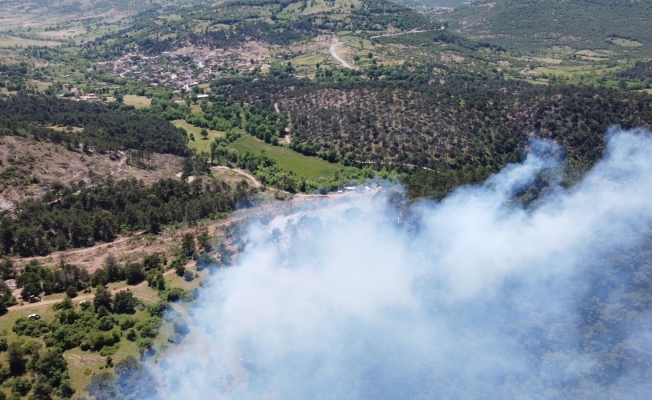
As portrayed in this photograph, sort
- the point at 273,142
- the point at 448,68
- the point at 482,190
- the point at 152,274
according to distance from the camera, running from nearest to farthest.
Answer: the point at 152,274, the point at 482,190, the point at 273,142, the point at 448,68

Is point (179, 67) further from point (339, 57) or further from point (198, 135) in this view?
point (198, 135)

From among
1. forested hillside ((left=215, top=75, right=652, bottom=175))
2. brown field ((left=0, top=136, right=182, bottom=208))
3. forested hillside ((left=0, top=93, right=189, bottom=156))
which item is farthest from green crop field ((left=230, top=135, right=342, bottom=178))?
brown field ((left=0, top=136, right=182, bottom=208))

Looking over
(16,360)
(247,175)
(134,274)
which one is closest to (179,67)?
(247,175)

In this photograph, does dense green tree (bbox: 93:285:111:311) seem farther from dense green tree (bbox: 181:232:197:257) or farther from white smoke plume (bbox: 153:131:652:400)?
dense green tree (bbox: 181:232:197:257)

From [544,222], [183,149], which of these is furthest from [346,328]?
[183,149]

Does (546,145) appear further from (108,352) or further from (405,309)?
(108,352)

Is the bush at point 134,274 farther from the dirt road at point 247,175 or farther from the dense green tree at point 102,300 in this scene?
the dirt road at point 247,175
